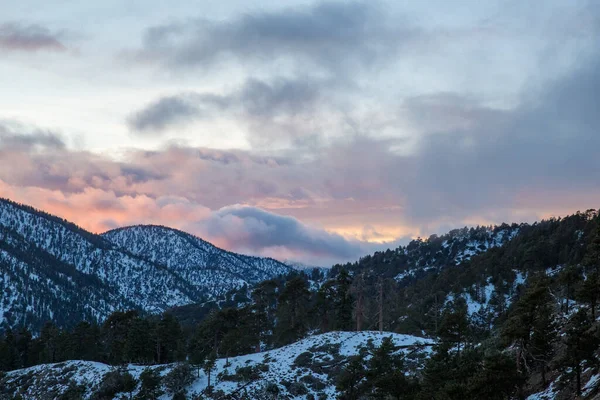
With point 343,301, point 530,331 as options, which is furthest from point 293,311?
point 530,331

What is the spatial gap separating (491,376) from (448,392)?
3531 mm

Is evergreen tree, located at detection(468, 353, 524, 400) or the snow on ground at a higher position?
evergreen tree, located at detection(468, 353, 524, 400)

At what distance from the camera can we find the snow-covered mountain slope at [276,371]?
72.8 meters

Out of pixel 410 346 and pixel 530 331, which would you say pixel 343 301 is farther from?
pixel 530 331

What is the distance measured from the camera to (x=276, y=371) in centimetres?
7756

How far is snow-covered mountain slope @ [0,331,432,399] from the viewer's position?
2867 inches

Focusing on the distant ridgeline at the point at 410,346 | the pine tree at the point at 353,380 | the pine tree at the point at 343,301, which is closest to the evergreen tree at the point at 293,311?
the distant ridgeline at the point at 410,346

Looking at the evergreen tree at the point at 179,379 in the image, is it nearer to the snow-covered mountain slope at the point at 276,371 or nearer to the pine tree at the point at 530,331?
the snow-covered mountain slope at the point at 276,371

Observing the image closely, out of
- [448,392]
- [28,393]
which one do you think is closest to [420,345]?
[448,392]

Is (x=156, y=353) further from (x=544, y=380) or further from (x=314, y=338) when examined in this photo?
(x=544, y=380)

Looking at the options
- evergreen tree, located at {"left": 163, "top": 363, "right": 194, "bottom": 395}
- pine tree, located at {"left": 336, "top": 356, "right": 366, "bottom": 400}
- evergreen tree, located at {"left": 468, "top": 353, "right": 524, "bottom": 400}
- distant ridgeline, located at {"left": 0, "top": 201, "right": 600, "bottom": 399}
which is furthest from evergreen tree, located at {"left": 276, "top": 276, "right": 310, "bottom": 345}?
evergreen tree, located at {"left": 468, "top": 353, "right": 524, "bottom": 400}

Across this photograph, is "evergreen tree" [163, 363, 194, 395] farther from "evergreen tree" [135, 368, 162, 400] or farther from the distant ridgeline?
"evergreen tree" [135, 368, 162, 400]

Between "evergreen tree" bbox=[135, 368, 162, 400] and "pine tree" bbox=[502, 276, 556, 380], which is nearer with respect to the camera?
"pine tree" bbox=[502, 276, 556, 380]

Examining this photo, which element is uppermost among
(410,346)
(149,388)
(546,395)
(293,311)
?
(293,311)
